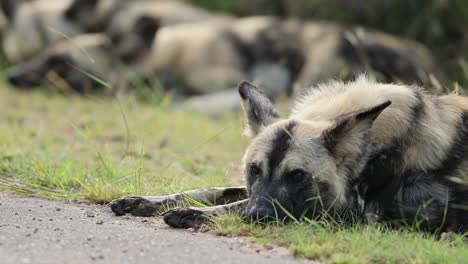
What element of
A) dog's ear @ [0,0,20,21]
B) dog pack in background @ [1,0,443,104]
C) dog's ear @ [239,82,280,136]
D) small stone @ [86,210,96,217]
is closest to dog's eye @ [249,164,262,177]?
dog's ear @ [239,82,280,136]

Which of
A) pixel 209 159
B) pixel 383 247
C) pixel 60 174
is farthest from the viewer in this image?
pixel 209 159

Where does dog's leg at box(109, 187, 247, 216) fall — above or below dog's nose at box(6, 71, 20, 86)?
below

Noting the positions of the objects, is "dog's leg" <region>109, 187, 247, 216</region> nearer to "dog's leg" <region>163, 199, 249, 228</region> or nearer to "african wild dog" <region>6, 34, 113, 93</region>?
"dog's leg" <region>163, 199, 249, 228</region>

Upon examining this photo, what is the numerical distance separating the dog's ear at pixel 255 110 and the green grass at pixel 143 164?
0.66 meters

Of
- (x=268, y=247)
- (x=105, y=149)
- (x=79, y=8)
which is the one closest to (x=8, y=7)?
(x=79, y=8)

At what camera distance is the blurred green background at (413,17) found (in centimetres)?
1110

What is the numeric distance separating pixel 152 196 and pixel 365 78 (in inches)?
57.5

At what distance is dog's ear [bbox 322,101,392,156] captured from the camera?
4320 mm

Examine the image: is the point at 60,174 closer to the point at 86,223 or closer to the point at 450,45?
the point at 86,223

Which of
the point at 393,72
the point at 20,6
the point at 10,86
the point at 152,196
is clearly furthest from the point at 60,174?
the point at 20,6

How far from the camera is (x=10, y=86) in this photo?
37.2 ft

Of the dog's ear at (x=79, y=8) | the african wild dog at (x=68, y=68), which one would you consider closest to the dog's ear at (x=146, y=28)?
the african wild dog at (x=68, y=68)

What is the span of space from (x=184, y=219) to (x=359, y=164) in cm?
98

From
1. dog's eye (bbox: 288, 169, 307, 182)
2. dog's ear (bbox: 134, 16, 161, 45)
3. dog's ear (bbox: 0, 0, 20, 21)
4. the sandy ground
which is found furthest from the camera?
dog's ear (bbox: 0, 0, 20, 21)
